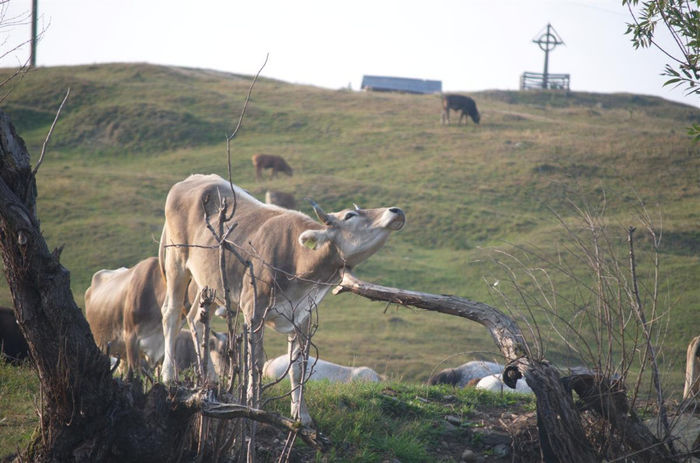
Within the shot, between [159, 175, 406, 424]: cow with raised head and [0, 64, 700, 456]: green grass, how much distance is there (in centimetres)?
564

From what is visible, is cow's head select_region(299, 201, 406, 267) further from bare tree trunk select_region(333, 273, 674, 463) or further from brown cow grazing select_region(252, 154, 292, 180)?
brown cow grazing select_region(252, 154, 292, 180)

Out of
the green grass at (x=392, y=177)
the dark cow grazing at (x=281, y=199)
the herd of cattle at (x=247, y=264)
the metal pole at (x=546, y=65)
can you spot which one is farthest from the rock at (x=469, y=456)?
the metal pole at (x=546, y=65)

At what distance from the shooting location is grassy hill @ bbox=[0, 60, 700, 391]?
19.6 m

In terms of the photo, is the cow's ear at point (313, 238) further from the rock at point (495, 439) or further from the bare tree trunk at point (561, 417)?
the rock at point (495, 439)

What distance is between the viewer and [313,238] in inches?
263

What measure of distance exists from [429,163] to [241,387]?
1193 inches

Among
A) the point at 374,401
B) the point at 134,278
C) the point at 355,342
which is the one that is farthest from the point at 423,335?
the point at 374,401

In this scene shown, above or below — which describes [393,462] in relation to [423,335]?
above

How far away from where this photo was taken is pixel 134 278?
10281 mm

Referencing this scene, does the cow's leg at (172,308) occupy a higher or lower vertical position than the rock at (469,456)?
higher

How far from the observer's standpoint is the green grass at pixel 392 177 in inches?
770

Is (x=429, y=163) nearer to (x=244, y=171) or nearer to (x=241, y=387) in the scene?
(x=244, y=171)

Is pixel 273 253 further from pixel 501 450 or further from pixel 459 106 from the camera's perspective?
pixel 459 106

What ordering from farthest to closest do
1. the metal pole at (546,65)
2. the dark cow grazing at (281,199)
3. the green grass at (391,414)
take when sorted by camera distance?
the metal pole at (546,65) < the dark cow grazing at (281,199) < the green grass at (391,414)
